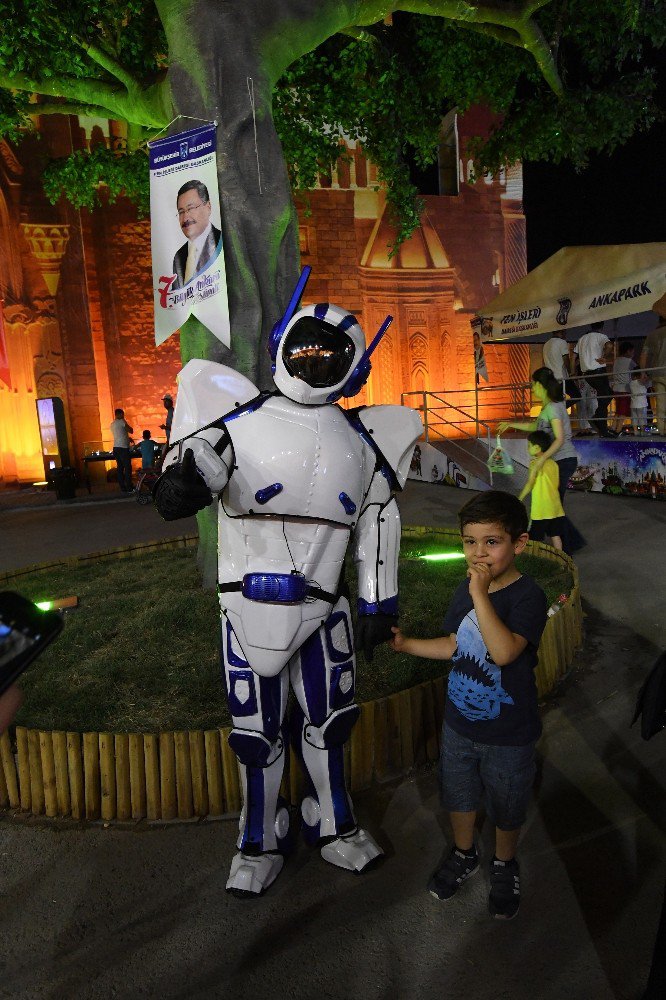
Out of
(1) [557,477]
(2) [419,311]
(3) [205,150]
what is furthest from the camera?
(2) [419,311]

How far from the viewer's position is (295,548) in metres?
2.31

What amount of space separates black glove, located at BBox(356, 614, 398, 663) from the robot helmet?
808 millimetres

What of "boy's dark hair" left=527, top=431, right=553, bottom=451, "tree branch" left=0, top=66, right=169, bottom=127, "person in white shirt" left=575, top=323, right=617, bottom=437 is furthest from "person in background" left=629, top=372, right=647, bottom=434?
"tree branch" left=0, top=66, right=169, bottom=127

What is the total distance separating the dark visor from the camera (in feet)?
7.47

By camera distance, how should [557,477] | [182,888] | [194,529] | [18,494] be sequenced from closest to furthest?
[182,888], [557,477], [194,529], [18,494]

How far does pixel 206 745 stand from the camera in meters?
2.74

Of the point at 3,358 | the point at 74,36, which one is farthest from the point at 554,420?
the point at 3,358

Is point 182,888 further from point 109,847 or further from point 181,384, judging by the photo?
point 181,384

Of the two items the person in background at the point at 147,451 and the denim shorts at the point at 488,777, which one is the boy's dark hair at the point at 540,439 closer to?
the denim shorts at the point at 488,777

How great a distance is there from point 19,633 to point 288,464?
1.17 m

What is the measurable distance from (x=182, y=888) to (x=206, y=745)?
53 cm

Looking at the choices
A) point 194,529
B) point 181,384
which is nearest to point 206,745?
point 181,384

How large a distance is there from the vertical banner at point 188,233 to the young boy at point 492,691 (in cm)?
298

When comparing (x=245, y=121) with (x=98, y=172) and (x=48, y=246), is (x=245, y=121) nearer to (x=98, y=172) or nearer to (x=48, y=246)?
(x=98, y=172)
